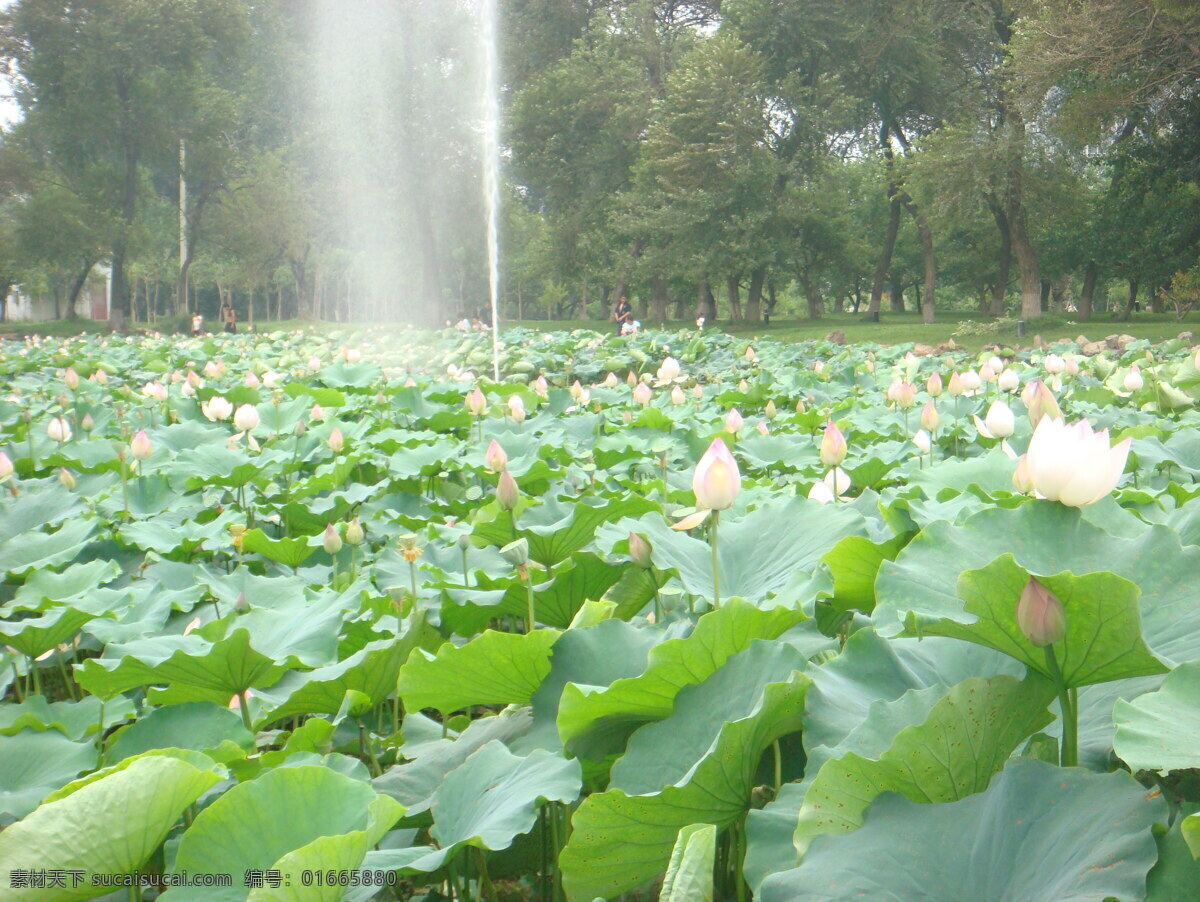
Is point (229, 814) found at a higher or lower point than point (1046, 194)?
lower

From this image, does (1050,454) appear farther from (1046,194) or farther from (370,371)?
(1046,194)

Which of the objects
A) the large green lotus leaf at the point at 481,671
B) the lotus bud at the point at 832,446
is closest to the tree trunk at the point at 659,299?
the lotus bud at the point at 832,446

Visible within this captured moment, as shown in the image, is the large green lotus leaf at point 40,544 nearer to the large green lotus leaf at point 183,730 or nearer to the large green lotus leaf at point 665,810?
the large green lotus leaf at point 183,730

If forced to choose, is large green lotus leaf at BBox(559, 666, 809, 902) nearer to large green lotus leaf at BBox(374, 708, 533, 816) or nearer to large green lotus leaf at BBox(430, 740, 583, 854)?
large green lotus leaf at BBox(430, 740, 583, 854)

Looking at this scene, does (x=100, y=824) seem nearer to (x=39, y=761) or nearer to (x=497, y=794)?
(x=497, y=794)

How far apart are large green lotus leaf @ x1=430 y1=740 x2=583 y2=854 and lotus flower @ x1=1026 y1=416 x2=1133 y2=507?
0.58 metres

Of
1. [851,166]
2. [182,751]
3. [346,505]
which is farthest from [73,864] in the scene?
[851,166]

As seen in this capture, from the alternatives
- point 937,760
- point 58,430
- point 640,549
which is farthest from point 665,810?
point 58,430

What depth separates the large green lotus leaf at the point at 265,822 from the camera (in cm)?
94

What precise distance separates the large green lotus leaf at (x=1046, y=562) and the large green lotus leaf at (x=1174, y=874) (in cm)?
25

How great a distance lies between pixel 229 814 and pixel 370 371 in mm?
5245

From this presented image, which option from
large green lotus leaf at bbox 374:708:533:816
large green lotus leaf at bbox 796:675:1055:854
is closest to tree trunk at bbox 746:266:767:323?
large green lotus leaf at bbox 374:708:533:816

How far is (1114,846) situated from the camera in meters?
0.68

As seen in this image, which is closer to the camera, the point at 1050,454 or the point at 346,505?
the point at 1050,454
